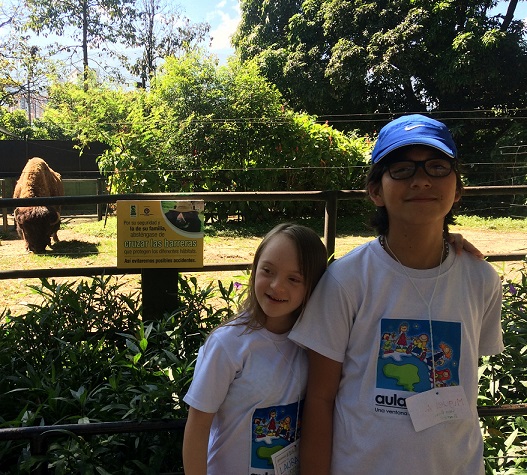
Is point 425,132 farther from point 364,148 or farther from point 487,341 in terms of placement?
point 364,148

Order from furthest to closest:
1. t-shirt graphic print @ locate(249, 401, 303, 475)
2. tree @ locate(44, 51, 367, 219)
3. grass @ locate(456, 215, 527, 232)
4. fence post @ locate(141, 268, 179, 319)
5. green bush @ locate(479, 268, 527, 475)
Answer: grass @ locate(456, 215, 527, 232)
tree @ locate(44, 51, 367, 219)
fence post @ locate(141, 268, 179, 319)
green bush @ locate(479, 268, 527, 475)
t-shirt graphic print @ locate(249, 401, 303, 475)

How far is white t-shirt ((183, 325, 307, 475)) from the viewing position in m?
1.17

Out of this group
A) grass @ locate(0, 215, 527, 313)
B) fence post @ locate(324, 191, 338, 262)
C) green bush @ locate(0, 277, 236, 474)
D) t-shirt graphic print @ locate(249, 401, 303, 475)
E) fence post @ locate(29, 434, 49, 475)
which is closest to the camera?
t-shirt graphic print @ locate(249, 401, 303, 475)

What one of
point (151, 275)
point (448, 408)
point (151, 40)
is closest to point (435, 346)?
point (448, 408)

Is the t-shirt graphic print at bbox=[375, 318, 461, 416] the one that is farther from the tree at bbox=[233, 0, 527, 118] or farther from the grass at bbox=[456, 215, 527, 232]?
the tree at bbox=[233, 0, 527, 118]

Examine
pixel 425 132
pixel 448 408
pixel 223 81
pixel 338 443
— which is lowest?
pixel 338 443

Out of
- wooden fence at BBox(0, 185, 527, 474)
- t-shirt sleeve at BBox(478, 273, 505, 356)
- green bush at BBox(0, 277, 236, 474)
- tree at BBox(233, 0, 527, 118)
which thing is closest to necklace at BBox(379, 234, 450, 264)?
t-shirt sleeve at BBox(478, 273, 505, 356)

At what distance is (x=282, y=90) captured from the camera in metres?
17.6

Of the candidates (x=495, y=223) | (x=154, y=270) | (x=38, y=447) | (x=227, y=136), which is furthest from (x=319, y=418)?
(x=495, y=223)

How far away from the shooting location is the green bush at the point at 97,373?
1713 millimetres

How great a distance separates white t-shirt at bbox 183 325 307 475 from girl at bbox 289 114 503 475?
62 millimetres

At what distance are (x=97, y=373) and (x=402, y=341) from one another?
1.55m

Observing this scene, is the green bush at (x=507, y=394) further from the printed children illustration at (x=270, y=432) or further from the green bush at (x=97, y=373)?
the green bush at (x=97, y=373)

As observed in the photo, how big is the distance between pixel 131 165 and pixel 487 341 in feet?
27.0
